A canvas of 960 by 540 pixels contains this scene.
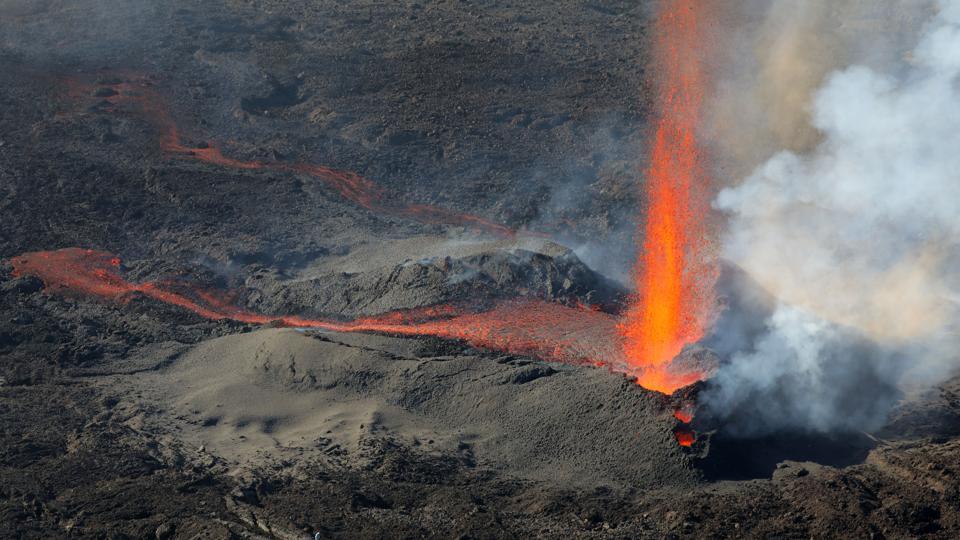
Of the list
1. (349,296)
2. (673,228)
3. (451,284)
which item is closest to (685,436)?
(451,284)

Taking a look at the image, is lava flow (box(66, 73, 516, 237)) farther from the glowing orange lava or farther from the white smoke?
the glowing orange lava

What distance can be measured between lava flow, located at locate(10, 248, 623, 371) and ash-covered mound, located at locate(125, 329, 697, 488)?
1.05m

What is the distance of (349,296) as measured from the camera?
23219mm

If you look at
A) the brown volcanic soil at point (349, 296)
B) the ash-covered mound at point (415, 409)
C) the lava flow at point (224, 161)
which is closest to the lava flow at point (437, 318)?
the brown volcanic soil at point (349, 296)

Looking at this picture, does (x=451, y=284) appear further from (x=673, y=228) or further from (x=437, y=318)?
(x=673, y=228)

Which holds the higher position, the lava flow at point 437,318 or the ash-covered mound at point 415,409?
the lava flow at point 437,318

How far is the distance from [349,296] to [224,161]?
958cm

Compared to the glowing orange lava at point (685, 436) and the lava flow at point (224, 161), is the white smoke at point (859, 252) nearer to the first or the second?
the glowing orange lava at point (685, 436)

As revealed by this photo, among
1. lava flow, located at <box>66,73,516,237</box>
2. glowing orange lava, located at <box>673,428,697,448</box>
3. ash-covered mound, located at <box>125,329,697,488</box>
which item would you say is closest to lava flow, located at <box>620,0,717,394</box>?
glowing orange lava, located at <box>673,428,697,448</box>

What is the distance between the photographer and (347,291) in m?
23.3

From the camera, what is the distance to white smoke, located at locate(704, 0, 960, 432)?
59.0ft

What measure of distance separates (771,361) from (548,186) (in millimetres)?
12660

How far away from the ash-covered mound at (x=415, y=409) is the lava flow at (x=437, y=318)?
105 cm

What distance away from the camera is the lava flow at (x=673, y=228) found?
66.1 feet
